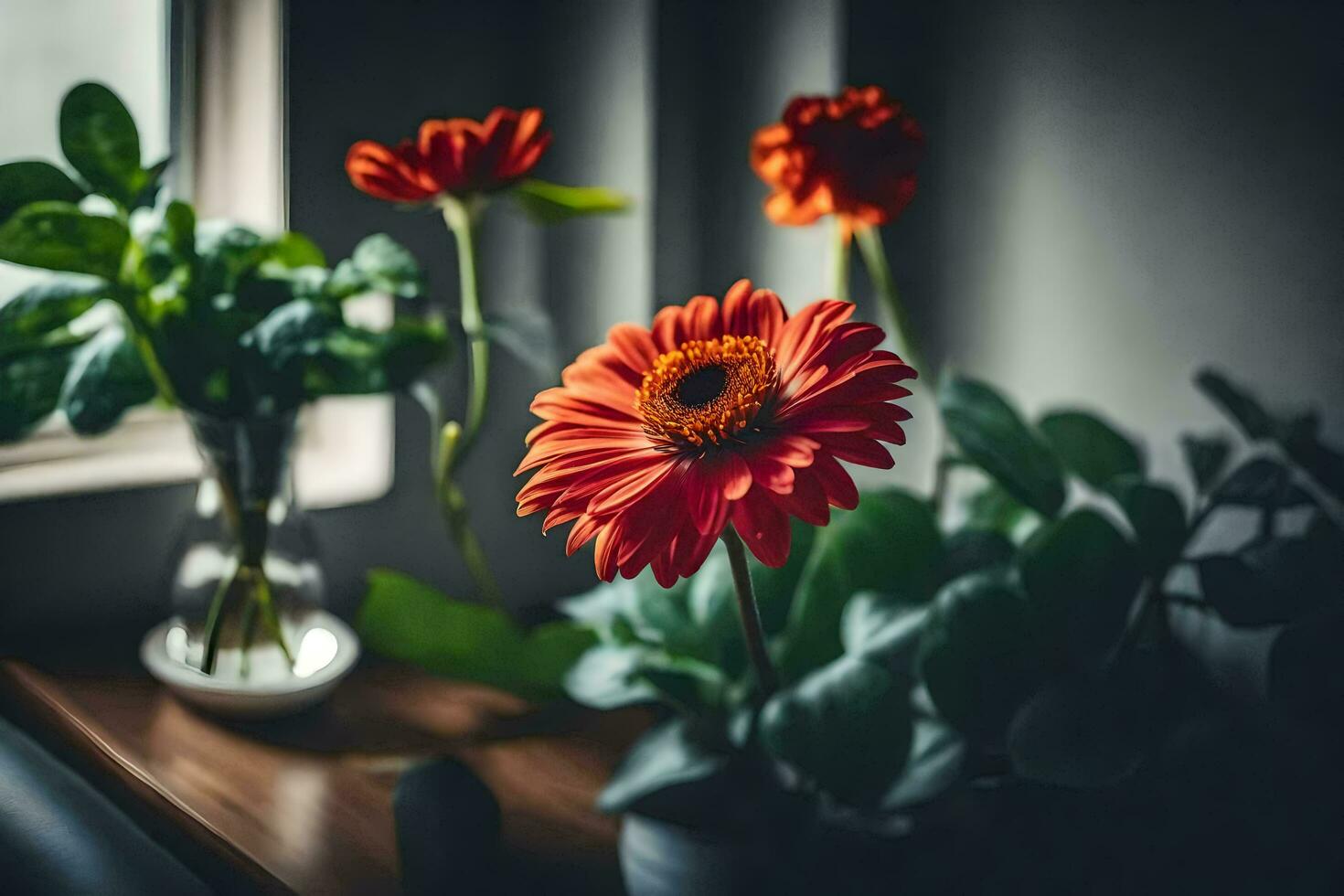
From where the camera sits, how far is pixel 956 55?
2.79ft

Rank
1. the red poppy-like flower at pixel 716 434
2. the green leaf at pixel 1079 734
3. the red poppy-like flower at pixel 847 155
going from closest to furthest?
1. the red poppy-like flower at pixel 716 434
2. the green leaf at pixel 1079 734
3. the red poppy-like flower at pixel 847 155

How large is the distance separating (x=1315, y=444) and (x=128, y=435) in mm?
844

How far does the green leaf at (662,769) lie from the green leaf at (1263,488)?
0.28m

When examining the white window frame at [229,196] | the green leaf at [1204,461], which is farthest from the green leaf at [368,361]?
the green leaf at [1204,461]

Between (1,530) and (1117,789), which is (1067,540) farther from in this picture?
(1,530)

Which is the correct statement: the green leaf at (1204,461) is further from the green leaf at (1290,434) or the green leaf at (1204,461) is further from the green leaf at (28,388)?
the green leaf at (28,388)

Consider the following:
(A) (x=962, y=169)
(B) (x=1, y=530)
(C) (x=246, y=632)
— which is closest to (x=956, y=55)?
(A) (x=962, y=169)

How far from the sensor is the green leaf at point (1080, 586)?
1.67 feet

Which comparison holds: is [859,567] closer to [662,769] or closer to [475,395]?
[662,769]

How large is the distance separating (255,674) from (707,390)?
46 cm

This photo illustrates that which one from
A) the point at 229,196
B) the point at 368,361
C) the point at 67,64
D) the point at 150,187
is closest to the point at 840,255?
the point at 368,361

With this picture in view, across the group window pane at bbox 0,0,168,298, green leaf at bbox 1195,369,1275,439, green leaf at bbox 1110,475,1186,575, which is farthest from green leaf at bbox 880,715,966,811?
window pane at bbox 0,0,168,298

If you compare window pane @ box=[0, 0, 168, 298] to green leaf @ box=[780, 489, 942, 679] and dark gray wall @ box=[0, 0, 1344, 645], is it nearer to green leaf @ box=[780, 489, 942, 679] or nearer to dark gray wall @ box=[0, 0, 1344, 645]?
dark gray wall @ box=[0, 0, 1344, 645]

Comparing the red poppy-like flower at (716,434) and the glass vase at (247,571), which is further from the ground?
the red poppy-like flower at (716,434)
